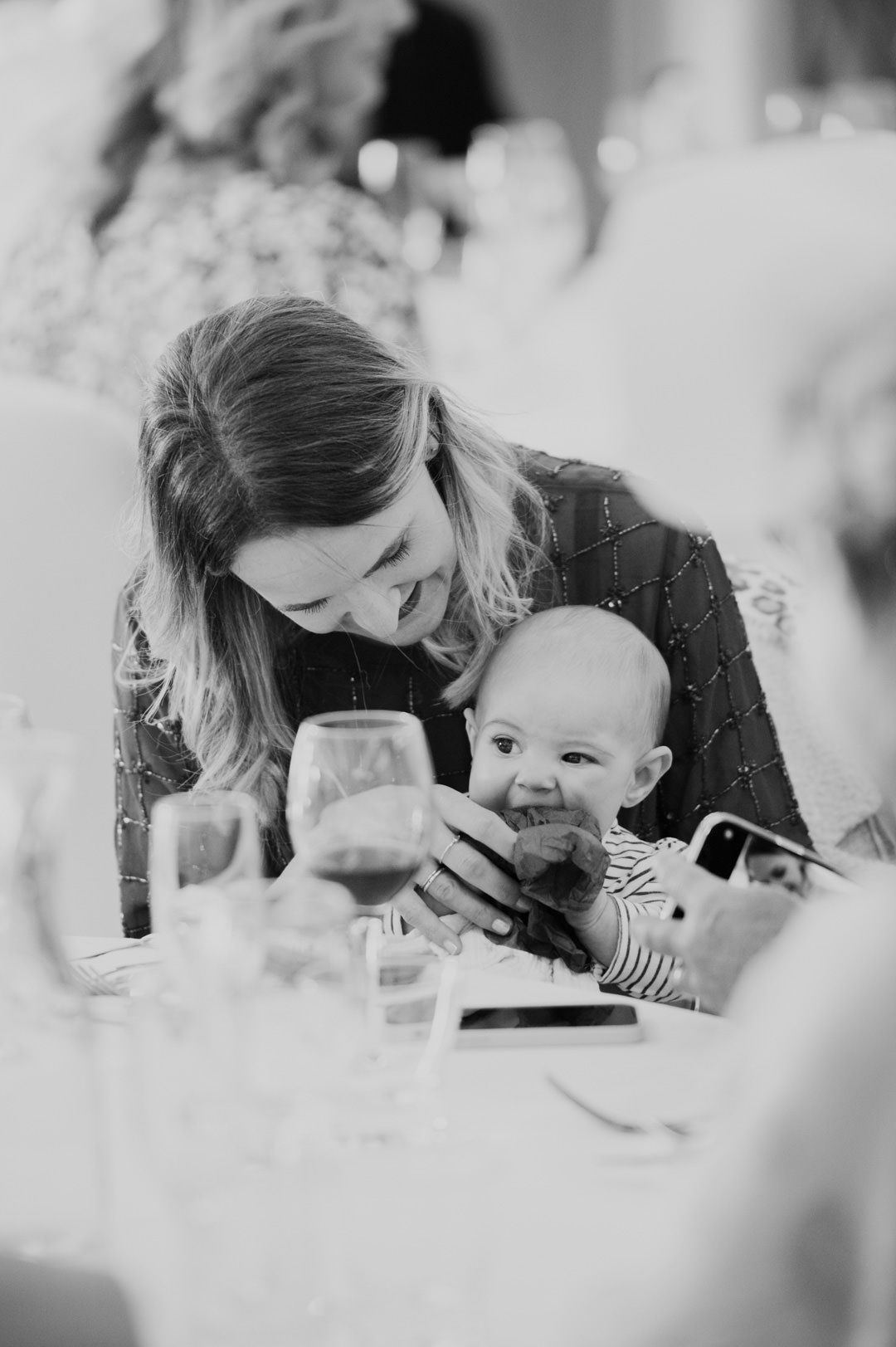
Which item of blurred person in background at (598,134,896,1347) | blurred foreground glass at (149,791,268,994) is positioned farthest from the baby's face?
blurred person in background at (598,134,896,1347)

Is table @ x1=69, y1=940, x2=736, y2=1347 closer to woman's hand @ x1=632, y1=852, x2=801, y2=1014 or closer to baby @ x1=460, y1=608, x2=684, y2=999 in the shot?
woman's hand @ x1=632, y1=852, x2=801, y2=1014

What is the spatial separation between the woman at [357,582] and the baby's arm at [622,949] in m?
0.09

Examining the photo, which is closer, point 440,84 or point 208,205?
point 208,205

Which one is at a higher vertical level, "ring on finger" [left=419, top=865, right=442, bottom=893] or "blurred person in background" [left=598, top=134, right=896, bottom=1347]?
"blurred person in background" [left=598, top=134, right=896, bottom=1347]

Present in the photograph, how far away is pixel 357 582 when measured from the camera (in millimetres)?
1728

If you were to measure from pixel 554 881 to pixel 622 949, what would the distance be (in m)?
0.12

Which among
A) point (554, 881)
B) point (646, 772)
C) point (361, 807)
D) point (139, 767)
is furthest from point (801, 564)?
point (139, 767)

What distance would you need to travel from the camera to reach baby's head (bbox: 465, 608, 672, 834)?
5.89 ft

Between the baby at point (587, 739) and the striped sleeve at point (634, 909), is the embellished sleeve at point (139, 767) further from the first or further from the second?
the striped sleeve at point (634, 909)

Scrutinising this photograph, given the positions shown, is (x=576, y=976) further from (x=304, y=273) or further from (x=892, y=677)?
(x=304, y=273)

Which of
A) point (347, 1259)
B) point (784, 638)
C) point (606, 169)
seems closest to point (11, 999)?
point (347, 1259)

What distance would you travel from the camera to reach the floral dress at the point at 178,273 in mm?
3021

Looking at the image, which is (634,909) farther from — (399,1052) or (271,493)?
(399,1052)

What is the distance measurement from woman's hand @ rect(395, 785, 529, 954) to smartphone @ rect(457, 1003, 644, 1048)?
1.35ft
